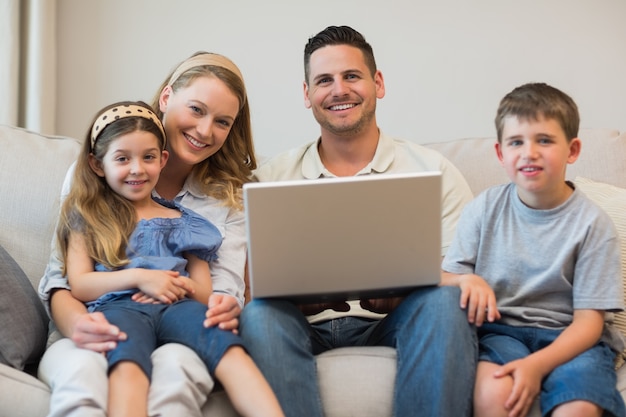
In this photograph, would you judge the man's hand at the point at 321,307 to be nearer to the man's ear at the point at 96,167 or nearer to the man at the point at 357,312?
the man at the point at 357,312

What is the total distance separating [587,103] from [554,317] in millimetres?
1290

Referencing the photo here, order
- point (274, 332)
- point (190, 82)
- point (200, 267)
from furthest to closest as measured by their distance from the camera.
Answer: point (190, 82) → point (200, 267) → point (274, 332)

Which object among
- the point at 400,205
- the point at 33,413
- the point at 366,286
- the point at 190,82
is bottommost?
the point at 33,413

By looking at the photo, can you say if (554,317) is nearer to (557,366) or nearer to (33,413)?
(557,366)

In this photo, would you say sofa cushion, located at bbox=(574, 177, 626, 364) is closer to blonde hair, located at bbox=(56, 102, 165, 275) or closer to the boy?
the boy

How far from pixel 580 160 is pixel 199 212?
1026 mm

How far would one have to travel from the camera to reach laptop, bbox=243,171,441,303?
1408 millimetres

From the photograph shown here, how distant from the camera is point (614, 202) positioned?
6.17 feet

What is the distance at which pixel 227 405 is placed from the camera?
1.52 metres

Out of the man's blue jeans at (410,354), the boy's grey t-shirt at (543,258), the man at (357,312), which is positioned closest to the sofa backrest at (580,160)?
the man at (357,312)

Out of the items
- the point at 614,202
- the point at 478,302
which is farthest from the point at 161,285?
the point at 614,202

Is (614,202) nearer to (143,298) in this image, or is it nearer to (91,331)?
(143,298)

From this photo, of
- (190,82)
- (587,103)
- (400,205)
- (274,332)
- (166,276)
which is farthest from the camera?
(587,103)

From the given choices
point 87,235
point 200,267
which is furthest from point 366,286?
point 87,235
